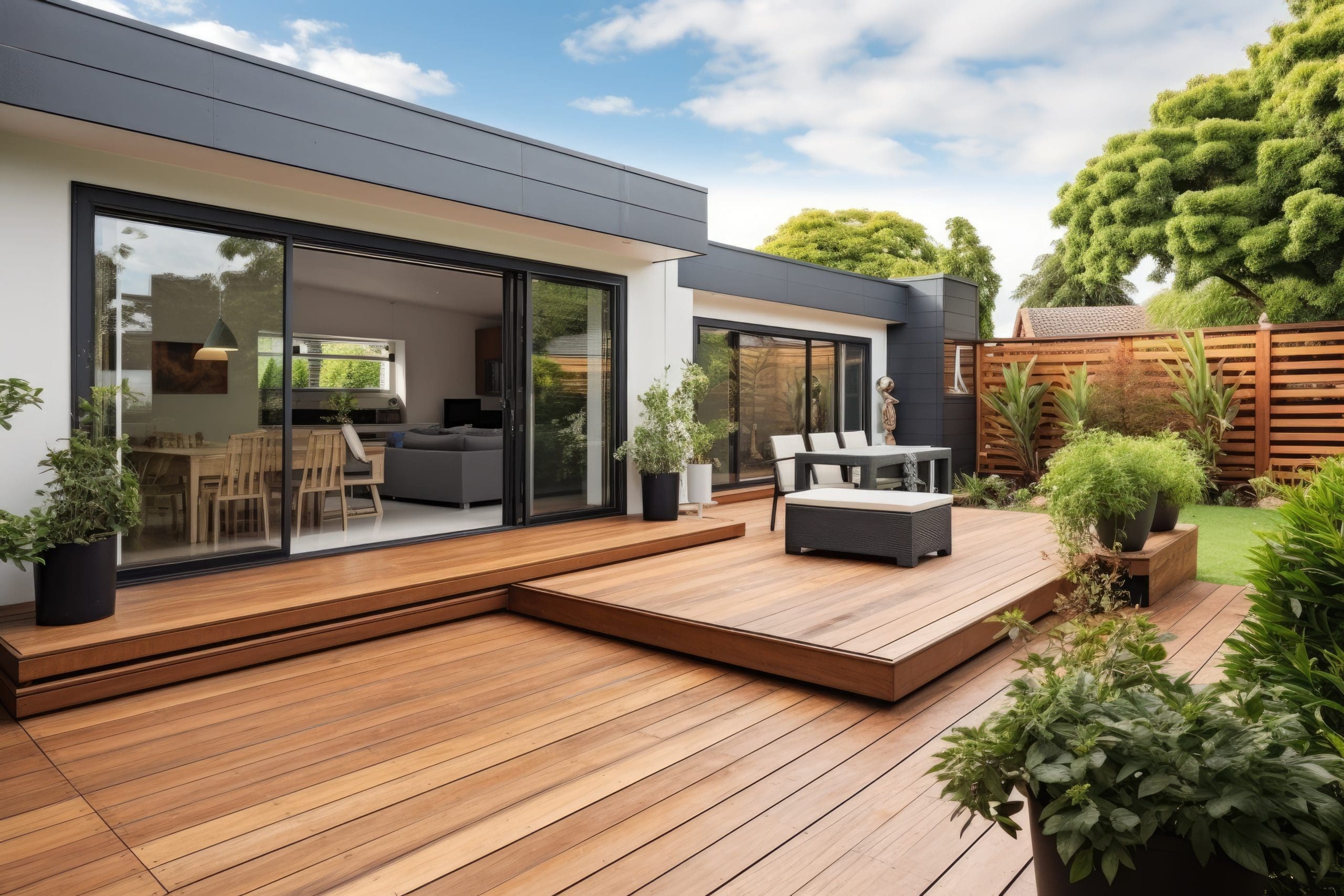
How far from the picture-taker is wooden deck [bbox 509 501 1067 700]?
140 inches

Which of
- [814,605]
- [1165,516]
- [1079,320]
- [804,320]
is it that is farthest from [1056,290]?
[814,605]

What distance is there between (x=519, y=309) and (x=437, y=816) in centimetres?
464

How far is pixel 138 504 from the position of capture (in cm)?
376

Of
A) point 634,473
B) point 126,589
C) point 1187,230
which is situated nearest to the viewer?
point 126,589

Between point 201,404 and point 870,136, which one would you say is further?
point 870,136

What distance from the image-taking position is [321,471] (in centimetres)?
664

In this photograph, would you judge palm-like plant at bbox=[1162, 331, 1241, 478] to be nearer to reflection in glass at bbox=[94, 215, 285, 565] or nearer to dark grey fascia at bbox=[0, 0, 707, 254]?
dark grey fascia at bbox=[0, 0, 707, 254]

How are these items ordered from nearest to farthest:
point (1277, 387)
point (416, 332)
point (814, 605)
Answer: point (814, 605) → point (1277, 387) → point (416, 332)

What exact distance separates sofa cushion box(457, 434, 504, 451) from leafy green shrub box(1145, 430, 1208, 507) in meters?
5.60

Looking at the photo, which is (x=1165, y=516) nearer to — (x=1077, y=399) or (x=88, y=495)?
(x=1077, y=399)

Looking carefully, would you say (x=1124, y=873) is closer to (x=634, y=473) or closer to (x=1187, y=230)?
(x=634, y=473)

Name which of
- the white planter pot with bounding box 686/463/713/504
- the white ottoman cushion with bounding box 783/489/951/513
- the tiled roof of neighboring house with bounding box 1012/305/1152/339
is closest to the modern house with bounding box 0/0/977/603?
the white planter pot with bounding box 686/463/713/504

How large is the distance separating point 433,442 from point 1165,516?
6561 mm

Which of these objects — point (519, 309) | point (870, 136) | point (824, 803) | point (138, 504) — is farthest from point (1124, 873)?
point (870, 136)
